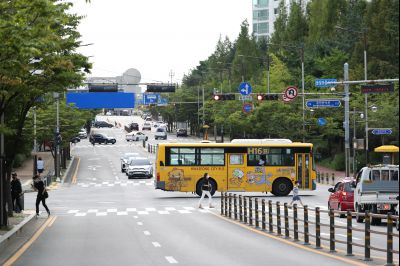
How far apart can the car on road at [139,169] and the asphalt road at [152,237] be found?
689 inches

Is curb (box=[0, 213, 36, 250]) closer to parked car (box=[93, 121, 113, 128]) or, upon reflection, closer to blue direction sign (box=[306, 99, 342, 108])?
blue direction sign (box=[306, 99, 342, 108])

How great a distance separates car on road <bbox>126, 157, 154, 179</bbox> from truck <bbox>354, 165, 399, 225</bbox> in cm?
4249

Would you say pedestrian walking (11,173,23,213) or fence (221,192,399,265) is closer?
fence (221,192,399,265)

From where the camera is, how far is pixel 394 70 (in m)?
76.1

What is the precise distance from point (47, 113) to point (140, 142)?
5551cm

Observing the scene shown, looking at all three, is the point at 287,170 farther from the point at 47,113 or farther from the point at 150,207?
the point at 47,113

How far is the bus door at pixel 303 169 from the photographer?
49.8 m

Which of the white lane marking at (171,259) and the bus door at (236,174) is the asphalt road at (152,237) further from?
the bus door at (236,174)

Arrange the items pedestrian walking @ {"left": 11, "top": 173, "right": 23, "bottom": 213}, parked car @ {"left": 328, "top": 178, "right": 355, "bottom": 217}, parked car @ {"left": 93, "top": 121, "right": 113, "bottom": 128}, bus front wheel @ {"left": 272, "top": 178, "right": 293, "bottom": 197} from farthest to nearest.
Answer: parked car @ {"left": 93, "top": 121, "right": 113, "bottom": 128}
bus front wheel @ {"left": 272, "top": 178, "right": 293, "bottom": 197}
pedestrian walking @ {"left": 11, "top": 173, "right": 23, "bottom": 213}
parked car @ {"left": 328, "top": 178, "right": 355, "bottom": 217}

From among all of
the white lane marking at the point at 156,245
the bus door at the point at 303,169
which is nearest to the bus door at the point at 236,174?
the bus door at the point at 303,169

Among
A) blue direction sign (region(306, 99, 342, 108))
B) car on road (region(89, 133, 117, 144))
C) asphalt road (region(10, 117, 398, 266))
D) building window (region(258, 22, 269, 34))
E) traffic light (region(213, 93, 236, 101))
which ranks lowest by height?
asphalt road (region(10, 117, 398, 266))

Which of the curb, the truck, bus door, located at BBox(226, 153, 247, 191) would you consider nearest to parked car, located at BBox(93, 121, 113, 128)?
bus door, located at BBox(226, 153, 247, 191)

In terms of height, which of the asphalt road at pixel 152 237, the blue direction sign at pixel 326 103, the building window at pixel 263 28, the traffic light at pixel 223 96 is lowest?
the asphalt road at pixel 152 237

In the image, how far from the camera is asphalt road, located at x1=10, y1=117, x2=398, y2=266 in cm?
2022
